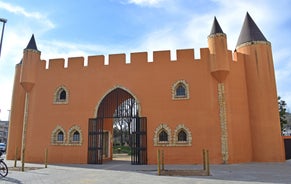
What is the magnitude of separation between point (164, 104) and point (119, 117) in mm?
2828

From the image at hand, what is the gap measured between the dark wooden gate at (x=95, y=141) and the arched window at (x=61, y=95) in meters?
2.38

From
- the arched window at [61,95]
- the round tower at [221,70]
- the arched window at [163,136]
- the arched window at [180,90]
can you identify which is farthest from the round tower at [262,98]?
the arched window at [61,95]

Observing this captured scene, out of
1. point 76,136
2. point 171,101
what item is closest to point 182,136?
point 171,101

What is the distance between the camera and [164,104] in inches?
594

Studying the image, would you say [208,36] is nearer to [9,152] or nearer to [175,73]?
[175,73]

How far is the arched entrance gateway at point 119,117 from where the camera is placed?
14836mm

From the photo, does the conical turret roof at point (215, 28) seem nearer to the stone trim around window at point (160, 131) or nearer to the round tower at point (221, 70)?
the round tower at point (221, 70)

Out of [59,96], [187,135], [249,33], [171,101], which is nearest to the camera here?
[187,135]

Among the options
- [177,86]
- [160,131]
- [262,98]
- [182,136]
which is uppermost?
[177,86]

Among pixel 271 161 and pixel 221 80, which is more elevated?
pixel 221 80

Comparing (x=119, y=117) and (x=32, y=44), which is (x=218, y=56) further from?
(x=32, y=44)

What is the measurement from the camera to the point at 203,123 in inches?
570

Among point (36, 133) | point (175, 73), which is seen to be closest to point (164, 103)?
point (175, 73)

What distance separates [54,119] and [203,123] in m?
9.23
